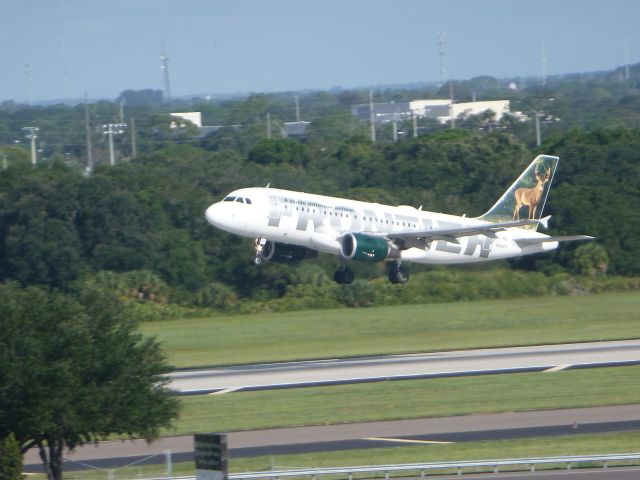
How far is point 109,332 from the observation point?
29922 millimetres

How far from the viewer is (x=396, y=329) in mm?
63469

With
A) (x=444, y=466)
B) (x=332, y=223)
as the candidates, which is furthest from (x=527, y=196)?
(x=444, y=466)

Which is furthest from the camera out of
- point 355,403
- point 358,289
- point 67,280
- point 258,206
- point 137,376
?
point 67,280

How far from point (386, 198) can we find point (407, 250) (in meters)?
29.5

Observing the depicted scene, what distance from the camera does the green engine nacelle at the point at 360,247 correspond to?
172 ft

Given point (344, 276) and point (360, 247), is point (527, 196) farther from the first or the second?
point (360, 247)

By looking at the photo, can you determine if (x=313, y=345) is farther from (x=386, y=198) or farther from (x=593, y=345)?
(x=386, y=198)

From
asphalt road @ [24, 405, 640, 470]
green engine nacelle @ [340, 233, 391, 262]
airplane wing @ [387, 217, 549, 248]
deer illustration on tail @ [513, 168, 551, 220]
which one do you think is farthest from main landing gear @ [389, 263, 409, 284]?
asphalt road @ [24, 405, 640, 470]

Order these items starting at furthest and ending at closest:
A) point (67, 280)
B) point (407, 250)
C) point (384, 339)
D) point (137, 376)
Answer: point (67, 280) < point (384, 339) < point (407, 250) < point (137, 376)

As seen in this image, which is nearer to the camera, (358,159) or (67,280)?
(67,280)

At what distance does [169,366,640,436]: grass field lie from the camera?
38.4 metres

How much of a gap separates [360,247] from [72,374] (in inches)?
1013

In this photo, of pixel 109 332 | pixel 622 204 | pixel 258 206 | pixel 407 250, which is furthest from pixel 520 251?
pixel 109 332

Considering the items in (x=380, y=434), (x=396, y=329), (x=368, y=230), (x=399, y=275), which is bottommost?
(x=396, y=329)
